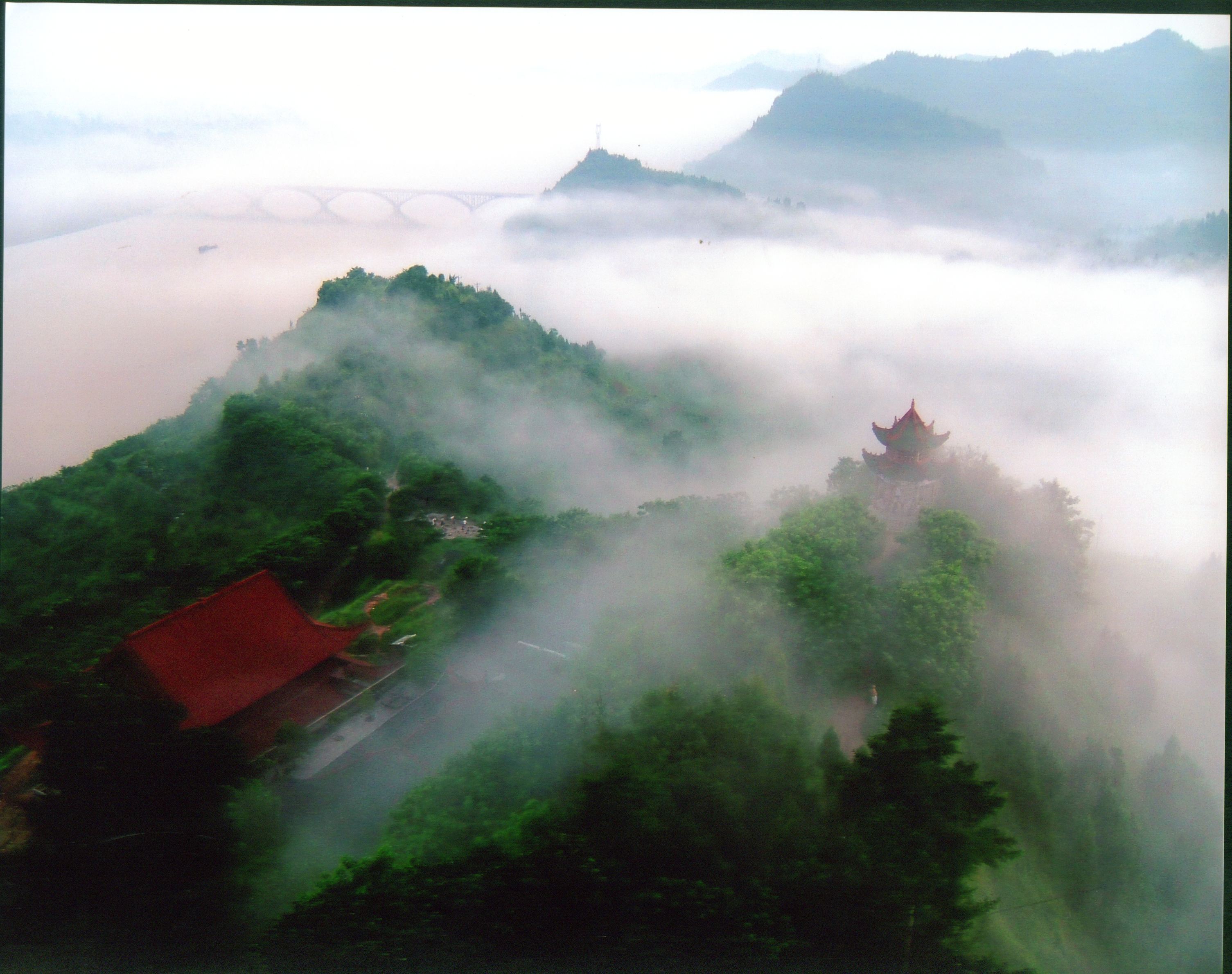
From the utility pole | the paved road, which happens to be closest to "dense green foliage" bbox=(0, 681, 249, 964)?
the paved road

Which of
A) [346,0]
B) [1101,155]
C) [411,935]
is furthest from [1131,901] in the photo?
[346,0]

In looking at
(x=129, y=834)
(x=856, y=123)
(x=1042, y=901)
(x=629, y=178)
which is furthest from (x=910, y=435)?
(x=129, y=834)

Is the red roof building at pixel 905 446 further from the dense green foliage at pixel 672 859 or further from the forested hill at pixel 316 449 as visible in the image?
the dense green foliage at pixel 672 859

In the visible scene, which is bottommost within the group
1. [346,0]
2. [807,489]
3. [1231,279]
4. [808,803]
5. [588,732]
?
[808,803]

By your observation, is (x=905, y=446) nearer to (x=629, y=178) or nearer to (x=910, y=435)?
(x=910, y=435)

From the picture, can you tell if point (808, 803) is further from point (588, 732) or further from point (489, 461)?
point (489, 461)

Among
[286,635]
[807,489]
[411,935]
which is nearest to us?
[411,935]

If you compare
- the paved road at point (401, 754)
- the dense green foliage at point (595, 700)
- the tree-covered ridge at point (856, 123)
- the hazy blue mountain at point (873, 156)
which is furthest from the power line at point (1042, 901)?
the tree-covered ridge at point (856, 123)
